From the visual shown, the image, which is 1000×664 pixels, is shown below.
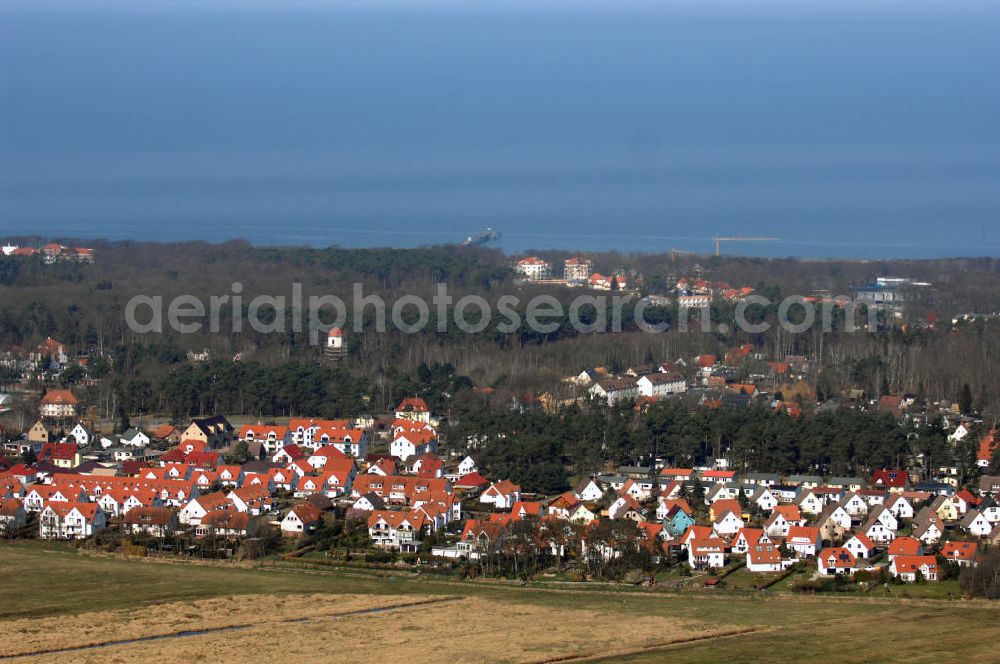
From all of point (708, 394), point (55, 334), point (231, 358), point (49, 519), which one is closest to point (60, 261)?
point (55, 334)

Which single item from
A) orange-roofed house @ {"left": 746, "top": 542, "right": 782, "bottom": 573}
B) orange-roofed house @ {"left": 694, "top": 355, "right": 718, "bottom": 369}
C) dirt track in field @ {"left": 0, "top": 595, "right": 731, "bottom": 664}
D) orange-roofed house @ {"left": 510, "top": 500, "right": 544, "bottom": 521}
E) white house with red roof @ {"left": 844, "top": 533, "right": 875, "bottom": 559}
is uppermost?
orange-roofed house @ {"left": 694, "top": 355, "right": 718, "bottom": 369}

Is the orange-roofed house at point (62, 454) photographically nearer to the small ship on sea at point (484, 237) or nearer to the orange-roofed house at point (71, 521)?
the orange-roofed house at point (71, 521)

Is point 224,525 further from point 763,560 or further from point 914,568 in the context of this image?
point 914,568

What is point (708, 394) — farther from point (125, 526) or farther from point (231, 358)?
point (125, 526)

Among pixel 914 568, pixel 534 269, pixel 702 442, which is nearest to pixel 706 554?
pixel 914 568

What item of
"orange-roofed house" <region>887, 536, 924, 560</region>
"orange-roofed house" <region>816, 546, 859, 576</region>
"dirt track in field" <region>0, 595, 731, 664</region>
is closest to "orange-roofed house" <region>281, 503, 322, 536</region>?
"dirt track in field" <region>0, 595, 731, 664</region>

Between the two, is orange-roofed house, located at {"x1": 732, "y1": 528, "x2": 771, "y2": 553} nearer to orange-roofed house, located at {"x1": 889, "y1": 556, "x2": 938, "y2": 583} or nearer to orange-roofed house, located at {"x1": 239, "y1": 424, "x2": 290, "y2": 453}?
orange-roofed house, located at {"x1": 889, "y1": 556, "x2": 938, "y2": 583}
